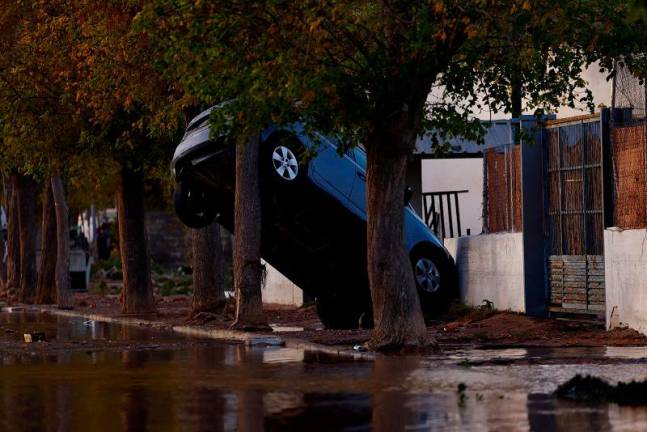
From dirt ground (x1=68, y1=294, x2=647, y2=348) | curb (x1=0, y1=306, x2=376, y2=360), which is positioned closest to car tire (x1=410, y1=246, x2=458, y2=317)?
dirt ground (x1=68, y1=294, x2=647, y2=348)

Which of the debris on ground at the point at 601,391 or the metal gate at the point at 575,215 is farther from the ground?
the metal gate at the point at 575,215

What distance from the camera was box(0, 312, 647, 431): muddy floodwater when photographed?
11492 mm

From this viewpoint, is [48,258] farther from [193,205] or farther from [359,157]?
[359,157]

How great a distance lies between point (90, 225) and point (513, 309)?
70237mm

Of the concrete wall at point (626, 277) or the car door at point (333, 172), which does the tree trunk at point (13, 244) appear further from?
the concrete wall at point (626, 277)

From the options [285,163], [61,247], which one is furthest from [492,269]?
[61,247]

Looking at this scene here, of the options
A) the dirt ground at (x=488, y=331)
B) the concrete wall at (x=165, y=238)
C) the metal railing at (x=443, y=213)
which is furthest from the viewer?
the concrete wall at (x=165, y=238)

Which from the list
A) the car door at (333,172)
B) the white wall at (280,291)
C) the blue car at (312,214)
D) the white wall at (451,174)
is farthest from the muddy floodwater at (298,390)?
the white wall at (451,174)

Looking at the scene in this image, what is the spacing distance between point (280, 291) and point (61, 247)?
5857mm

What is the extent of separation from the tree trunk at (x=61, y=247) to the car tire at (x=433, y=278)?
47.1 feet

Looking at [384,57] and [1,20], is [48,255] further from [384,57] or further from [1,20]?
[384,57]

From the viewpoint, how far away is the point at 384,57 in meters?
18.2

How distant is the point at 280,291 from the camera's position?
119 feet

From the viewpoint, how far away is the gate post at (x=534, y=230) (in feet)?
78.6
